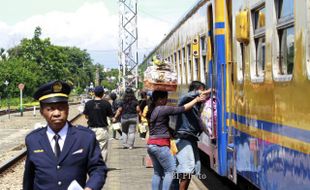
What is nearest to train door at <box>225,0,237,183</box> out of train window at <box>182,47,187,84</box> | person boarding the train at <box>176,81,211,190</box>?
person boarding the train at <box>176,81,211,190</box>

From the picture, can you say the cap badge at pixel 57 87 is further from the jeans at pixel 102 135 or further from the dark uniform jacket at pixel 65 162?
the jeans at pixel 102 135

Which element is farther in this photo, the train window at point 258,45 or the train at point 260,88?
the train window at point 258,45

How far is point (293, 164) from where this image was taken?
528 centimetres

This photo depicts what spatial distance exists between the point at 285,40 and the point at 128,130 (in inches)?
463

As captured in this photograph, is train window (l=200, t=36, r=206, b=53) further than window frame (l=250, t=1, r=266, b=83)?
Yes

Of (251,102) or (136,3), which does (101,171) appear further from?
(136,3)

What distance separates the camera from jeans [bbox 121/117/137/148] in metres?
16.9

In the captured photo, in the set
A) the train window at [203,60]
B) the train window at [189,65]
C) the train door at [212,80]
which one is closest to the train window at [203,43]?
the train window at [203,60]

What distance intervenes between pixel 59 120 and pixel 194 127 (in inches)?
183

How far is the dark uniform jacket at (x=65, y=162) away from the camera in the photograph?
4.36m

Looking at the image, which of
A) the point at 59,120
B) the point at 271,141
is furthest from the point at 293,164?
the point at 59,120

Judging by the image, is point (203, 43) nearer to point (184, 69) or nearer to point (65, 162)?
point (184, 69)

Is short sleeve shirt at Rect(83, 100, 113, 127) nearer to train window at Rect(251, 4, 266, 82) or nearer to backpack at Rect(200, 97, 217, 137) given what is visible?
backpack at Rect(200, 97, 217, 137)

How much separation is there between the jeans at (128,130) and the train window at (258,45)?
9.94 meters
